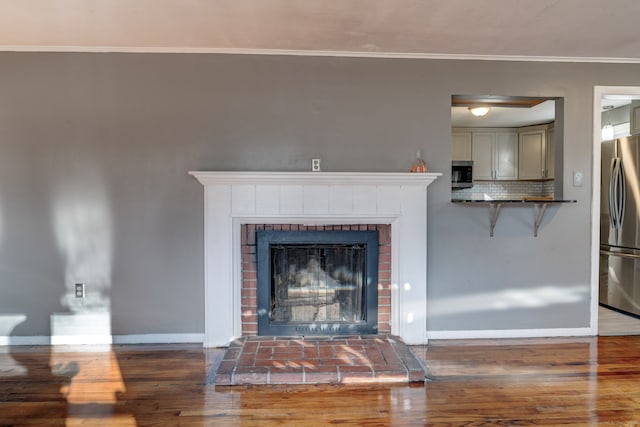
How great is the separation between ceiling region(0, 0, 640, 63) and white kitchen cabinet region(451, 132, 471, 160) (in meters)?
2.50

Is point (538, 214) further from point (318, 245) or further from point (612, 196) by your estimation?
point (318, 245)

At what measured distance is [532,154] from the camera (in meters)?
5.50

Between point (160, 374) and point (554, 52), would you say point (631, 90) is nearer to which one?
point (554, 52)

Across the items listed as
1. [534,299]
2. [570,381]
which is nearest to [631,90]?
[534,299]

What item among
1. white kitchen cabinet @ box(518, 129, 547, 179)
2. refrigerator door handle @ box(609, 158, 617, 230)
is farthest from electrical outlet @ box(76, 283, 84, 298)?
white kitchen cabinet @ box(518, 129, 547, 179)

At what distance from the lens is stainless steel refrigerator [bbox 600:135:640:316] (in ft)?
12.0

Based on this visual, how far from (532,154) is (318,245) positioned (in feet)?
13.2

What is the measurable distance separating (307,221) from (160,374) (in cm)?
143

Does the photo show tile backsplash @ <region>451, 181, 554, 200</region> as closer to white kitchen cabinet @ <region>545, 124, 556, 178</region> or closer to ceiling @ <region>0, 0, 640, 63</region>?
white kitchen cabinet @ <region>545, 124, 556, 178</region>

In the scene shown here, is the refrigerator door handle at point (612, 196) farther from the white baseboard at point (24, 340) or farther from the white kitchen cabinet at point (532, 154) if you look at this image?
the white baseboard at point (24, 340)

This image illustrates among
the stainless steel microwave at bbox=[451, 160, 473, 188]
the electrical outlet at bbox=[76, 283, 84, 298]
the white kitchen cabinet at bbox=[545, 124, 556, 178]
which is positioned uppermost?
the white kitchen cabinet at bbox=[545, 124, 556, 178]

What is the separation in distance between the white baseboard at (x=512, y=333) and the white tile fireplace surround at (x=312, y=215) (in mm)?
232

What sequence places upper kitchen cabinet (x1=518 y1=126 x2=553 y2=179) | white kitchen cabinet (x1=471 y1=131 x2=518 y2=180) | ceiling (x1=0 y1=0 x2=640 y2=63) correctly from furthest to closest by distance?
1. white kitchen cabinet (x1=471 y1=131 x2=518 y2=180)
2. upper kitchen cabinet (x1=518 y1=126 x2=553 y2=179)
3. ceiling (x1=0 y1=0 x2=640 y2=63)

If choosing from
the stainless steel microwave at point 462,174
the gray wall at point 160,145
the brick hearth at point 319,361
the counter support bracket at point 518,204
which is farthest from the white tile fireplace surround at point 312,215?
the stainless steel microwave at point 462,174
